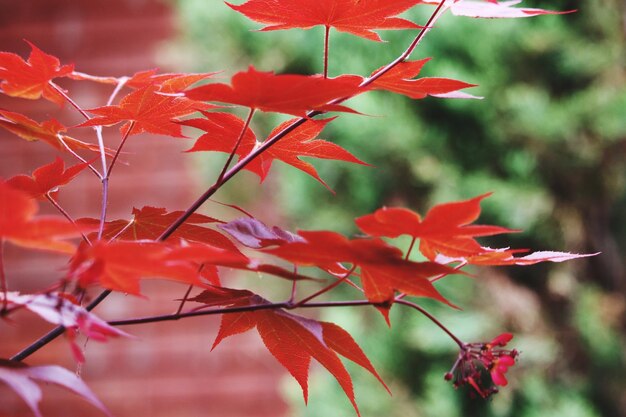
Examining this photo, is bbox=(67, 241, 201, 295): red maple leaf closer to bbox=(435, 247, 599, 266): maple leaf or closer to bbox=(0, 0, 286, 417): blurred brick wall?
bbox=(435, 247, 599, 266): maple leaf

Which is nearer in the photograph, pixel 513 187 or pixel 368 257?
pixel 368 257

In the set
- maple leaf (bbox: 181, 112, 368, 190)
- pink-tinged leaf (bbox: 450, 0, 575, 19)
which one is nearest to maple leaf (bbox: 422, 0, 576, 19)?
pink-tinged leaf (bbox: 450, 0, 575, 19)

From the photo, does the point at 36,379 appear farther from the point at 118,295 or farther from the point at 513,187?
the point at 118,295

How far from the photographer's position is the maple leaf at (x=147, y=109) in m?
0.53

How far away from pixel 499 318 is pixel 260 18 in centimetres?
137

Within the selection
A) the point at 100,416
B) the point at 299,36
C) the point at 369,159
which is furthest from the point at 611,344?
the point at 100,416

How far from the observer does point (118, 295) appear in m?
2.50

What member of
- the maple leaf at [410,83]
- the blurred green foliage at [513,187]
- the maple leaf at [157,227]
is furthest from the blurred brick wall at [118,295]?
the maple leaf at [410,83]

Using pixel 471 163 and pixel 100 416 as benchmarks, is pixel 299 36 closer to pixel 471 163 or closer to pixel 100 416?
pixel 471 163

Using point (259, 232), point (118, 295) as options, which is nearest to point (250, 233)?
point (259, 232)

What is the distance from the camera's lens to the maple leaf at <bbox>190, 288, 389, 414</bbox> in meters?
0.49

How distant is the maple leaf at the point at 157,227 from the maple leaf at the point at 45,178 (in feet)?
0.11

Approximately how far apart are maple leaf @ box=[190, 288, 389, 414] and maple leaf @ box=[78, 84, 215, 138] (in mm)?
137

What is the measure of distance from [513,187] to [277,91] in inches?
53.0
